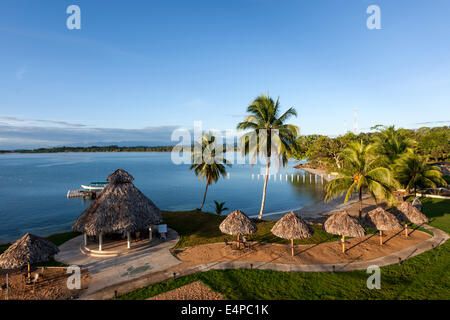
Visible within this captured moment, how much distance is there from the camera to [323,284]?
10.5m

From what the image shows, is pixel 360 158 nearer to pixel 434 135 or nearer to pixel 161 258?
pixel 161 258

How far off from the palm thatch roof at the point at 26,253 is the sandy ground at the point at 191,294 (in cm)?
609

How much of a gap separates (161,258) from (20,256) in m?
6.44

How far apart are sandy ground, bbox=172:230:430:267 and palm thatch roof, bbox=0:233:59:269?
6.61m

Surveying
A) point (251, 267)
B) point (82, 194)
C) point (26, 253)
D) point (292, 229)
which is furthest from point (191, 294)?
point (82, 194)

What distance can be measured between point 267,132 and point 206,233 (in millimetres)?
9942

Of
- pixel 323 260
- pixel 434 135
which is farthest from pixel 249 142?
pixel 434 135

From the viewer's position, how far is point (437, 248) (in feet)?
47.6

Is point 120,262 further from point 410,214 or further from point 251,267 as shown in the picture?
point 410,214

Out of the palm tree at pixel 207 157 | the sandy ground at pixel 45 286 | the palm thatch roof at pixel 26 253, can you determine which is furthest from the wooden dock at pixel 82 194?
the palm thatch roof at pixel 26 253

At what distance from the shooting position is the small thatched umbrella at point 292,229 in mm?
13273

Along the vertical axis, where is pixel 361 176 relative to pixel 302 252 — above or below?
above

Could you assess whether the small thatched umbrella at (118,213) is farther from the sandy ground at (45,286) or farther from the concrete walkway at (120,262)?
the sandy ground at (45,286)

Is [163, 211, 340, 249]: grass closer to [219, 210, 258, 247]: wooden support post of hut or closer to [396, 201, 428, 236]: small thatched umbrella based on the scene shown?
[219, 210, 258, 247]: wooden support post of hut
